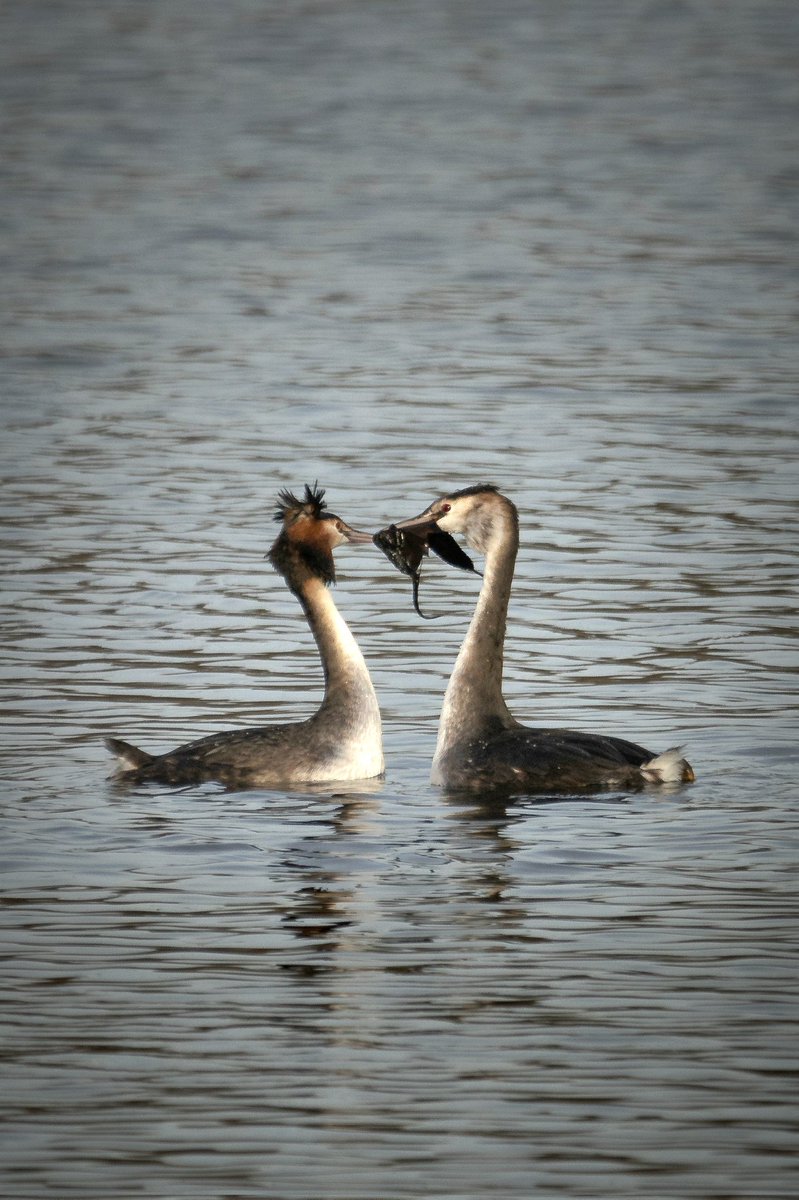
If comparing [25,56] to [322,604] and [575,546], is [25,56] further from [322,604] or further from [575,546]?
[322,604]

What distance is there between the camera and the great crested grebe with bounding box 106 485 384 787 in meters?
10.9

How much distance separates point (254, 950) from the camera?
8.50 metres

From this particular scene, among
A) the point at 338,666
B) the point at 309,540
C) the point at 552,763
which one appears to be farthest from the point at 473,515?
the point at 552,763

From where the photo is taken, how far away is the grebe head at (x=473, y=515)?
11.8m

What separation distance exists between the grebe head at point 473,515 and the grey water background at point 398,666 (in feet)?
4.02

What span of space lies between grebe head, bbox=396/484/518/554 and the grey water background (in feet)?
4.02

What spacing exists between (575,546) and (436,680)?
3.38 meters

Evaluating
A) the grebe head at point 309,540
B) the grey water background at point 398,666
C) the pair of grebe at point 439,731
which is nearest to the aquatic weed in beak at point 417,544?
the pair of grebe at point 439,731

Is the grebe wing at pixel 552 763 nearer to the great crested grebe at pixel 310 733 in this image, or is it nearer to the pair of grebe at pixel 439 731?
the pair of grebe at pixel 439 731

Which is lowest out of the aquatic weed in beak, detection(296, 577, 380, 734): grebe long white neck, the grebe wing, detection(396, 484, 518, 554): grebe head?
the grebe wing

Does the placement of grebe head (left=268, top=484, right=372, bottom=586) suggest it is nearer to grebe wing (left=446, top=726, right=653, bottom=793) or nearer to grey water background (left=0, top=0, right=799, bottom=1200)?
grey water background (left=0, top=0, right=799, bottom=1200)

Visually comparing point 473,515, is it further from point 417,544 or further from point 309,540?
point 309,540

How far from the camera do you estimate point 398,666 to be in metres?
13.9

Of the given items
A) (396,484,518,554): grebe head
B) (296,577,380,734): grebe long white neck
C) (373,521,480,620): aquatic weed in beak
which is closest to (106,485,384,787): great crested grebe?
(296,577,380,734): grebe long white neck
